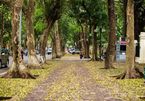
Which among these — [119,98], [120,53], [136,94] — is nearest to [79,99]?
[119,98]

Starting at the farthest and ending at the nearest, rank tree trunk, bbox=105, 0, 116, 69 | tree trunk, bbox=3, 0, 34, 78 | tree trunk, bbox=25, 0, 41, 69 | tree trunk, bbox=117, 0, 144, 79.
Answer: tree trunk, bbox=105, 0, 116, 69
tree trunk, bbox=25, 0, 41, 69
tree trunk, bbox=117, 0, 144, 79
tree trunk, bbox=3, 0, 34, 78

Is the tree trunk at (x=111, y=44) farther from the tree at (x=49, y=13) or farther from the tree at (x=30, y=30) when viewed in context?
the tree at (x=49, y=13)

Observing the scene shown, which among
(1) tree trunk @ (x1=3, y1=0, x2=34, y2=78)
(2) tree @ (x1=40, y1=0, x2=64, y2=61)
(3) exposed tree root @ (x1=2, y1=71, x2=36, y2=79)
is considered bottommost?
(3) exposed tree root @ (x1=2, y1=71, x2=36, y2=79)

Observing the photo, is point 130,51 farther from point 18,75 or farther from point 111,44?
point 111,44

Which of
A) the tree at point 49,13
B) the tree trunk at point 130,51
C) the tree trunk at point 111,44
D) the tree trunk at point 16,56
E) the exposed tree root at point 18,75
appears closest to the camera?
the exposed tree root at point 18,75

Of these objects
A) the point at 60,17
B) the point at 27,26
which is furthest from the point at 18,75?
the point at 60,17

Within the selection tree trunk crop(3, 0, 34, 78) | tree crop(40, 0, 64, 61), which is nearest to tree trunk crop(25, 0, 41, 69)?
tree trunk crop(3, 0, 34, 78)

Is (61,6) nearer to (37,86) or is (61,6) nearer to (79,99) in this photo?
(37,86)

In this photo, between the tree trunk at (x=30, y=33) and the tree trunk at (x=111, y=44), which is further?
the tree trunk at (x=111, y=44)

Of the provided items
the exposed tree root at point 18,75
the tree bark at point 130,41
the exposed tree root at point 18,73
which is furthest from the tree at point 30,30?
the tree bark at point 130,41

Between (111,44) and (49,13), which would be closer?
(111,44)

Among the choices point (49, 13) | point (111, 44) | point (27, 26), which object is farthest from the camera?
point (49, 13)

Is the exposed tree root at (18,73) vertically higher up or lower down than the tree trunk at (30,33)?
lower down

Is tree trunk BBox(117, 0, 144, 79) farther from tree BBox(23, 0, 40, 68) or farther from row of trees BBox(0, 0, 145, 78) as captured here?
tree BBox(23, 0, 40, 68)
